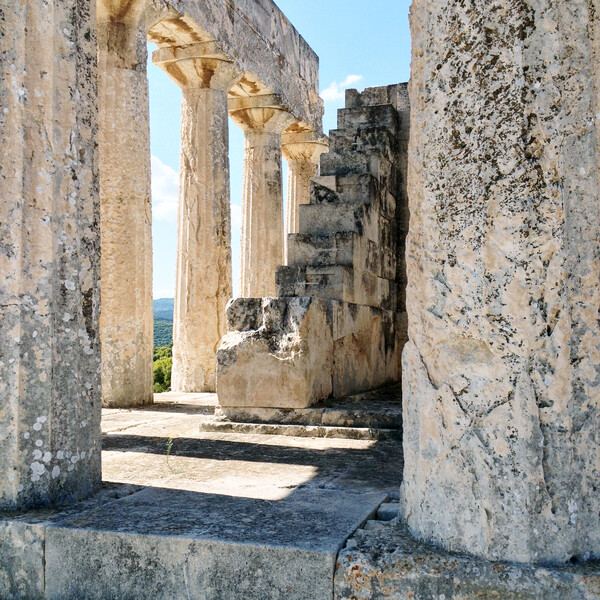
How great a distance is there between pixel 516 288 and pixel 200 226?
9157mm

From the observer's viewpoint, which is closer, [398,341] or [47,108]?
[47,108]

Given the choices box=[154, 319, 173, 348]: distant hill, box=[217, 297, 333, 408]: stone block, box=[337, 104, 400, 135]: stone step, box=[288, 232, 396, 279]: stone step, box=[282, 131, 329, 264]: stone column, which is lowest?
box=[154, 319, 173, 348]: distant hill

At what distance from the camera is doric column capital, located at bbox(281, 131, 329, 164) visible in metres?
16.3

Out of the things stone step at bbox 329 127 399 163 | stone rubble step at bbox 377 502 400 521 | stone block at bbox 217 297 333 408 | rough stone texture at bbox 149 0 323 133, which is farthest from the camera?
rough stone texture at bbox 149 0 323 133

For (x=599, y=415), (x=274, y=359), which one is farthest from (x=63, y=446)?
(x=274, y=359)

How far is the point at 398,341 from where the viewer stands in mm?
8344

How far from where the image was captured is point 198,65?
1099cm

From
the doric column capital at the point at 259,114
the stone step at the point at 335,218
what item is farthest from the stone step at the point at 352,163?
the doric column capital at the point at 259,114

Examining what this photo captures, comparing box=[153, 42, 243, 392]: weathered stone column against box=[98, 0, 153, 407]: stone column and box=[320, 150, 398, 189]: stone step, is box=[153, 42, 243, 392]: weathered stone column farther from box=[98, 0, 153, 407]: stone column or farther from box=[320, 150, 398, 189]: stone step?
box=[320, 150, 398, 189]: stone step

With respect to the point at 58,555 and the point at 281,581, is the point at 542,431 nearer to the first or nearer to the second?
the point at 281,581

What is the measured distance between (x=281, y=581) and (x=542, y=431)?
1.09 m

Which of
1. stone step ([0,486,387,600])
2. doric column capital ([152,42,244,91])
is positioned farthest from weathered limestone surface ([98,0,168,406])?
stone step ([0,486,387,600])

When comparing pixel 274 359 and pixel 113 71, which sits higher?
pixel 113 71

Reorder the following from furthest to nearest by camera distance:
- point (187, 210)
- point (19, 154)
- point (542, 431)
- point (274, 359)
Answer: point (187, 210) < point (274, 359) < point (19, 154) < point (542, 431)
